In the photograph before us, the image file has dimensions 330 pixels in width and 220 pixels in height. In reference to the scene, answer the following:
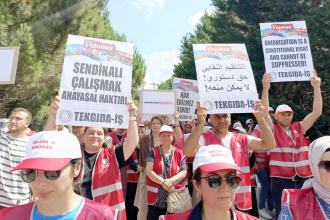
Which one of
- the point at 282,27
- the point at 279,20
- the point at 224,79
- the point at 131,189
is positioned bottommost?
the point at 131,189

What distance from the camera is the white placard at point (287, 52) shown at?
18.9 feet

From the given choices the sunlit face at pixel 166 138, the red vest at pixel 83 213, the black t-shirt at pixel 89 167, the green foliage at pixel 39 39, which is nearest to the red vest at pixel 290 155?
the sunlit face at pixel 166 138

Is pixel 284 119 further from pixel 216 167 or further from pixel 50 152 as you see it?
pixel 50 152

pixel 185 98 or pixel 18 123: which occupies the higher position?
pixel 185 98

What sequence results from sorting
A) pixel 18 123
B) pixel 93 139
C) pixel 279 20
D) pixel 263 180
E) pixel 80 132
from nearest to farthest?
1. pixel 93 139
2. pixel 18 123
3. pixel 80 132
4. pixel 263 180
5. pixel 279 20

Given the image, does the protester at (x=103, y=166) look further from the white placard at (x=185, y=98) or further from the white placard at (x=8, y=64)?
the white placard at (x=185, y=98)

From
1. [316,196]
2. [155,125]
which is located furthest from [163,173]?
[316,196]

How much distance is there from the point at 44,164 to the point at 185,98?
327 inches

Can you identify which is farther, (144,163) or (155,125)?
(155,125)

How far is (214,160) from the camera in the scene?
7.39 feet

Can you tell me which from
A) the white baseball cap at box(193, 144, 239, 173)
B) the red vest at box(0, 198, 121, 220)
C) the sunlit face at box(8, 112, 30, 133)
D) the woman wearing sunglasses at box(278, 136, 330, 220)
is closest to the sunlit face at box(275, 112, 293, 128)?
the sunlit face at box(8, 112, 30, 133)

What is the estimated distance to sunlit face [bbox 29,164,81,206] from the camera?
1.99 meters

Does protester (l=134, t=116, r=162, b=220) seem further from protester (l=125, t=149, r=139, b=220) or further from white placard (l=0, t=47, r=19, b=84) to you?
white placard (l=0, t=47, r=19, b=84)

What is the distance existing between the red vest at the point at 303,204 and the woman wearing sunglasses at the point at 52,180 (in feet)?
3.24
